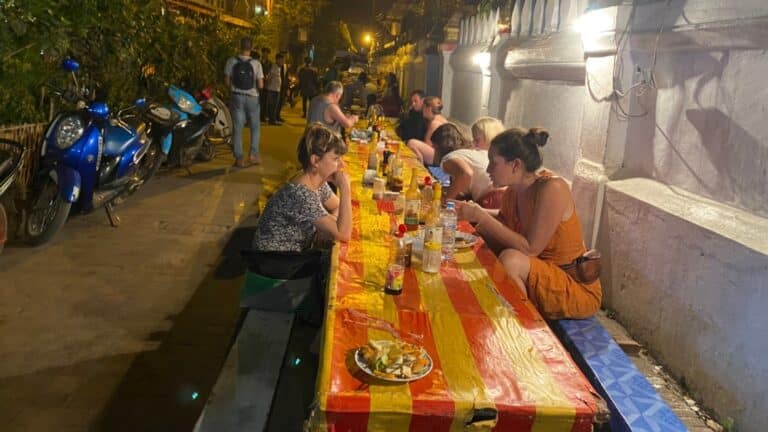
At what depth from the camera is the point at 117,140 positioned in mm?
6145

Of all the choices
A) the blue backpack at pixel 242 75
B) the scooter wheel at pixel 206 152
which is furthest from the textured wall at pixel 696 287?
the scooter wheel at pixel 206 152

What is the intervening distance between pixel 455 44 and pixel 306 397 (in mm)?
12049

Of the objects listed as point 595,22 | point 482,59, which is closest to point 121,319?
point 595,22

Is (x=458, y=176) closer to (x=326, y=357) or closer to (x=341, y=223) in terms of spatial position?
(x=341, y=223)

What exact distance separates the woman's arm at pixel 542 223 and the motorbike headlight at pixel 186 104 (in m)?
5.94

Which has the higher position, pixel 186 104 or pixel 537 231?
pixel 186 104

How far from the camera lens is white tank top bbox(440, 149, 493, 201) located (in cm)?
554

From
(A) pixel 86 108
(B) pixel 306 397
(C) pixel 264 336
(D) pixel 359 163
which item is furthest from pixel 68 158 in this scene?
(B) pixel 306 397

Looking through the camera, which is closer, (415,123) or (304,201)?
(304,201)

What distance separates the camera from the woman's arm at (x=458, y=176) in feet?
17.5

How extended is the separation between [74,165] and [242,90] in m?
5.00

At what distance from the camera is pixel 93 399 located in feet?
10.9

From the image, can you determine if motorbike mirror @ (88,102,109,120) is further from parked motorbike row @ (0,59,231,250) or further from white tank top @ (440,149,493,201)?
white tank top @ (440,149,493,201)

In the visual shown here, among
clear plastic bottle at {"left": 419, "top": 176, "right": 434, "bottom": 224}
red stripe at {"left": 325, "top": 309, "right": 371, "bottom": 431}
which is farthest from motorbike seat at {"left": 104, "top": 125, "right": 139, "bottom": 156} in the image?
red stripe at {"left": 325, "top": 309, "right": 371, "bottom": 431}
